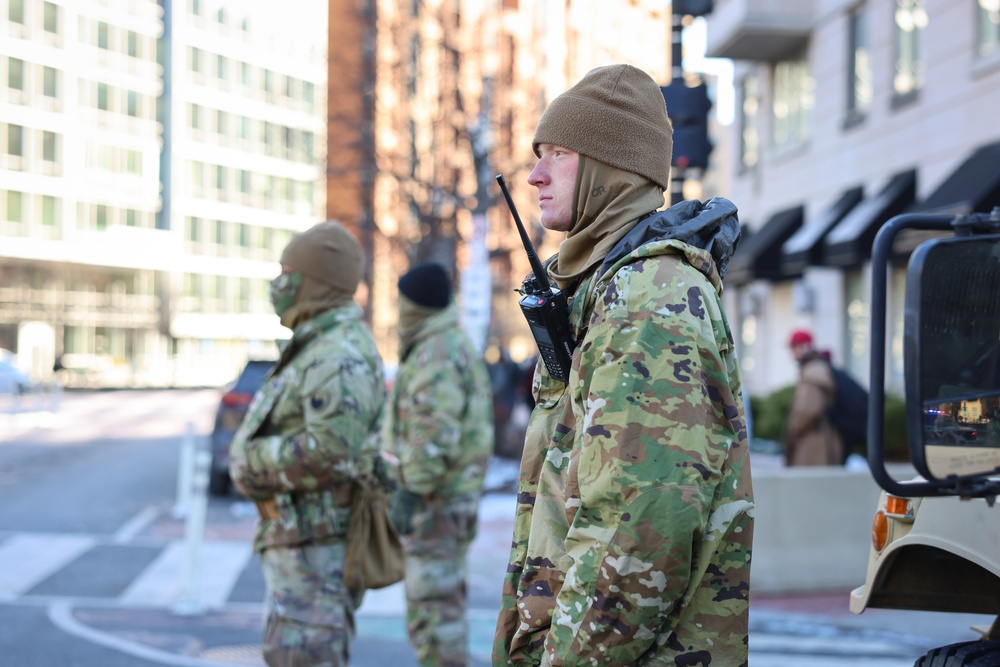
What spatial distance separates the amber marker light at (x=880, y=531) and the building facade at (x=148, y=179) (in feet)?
176

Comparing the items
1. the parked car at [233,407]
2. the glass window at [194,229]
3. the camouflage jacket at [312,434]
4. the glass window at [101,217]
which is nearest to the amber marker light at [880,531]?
the camouflage jacket at [312,434]

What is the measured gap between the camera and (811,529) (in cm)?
936

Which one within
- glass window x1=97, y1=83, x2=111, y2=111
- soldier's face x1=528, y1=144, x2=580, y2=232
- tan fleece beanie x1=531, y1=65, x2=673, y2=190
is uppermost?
glass window x1=97, y1=83, x2=111, y2=111

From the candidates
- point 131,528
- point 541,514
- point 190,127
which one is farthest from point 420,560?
point 190,127

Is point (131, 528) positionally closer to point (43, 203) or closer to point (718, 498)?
point (718, 498)

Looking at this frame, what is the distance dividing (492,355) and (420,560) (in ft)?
50.3

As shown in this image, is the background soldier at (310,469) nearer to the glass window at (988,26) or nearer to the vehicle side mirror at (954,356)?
the vehicle side mirror at (954,356)

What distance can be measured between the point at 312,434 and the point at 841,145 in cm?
1595

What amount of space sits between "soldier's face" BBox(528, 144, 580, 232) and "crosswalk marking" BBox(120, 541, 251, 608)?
680 centimetres

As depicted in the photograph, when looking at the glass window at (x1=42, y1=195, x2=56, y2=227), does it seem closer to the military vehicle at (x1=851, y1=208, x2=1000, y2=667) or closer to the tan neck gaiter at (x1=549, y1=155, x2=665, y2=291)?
the tan neck gaiter at (x1=549, y1=155, x2=665, y2=291)

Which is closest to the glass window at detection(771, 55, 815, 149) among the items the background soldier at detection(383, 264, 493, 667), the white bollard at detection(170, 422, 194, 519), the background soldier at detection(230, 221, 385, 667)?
the white bollard at detection(170, 422, 194, 519)

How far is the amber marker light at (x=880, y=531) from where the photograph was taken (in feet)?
10.4

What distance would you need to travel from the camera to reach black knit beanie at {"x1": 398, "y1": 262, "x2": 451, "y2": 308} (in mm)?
6141

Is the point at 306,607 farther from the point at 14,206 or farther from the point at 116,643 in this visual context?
the point at 14,206
